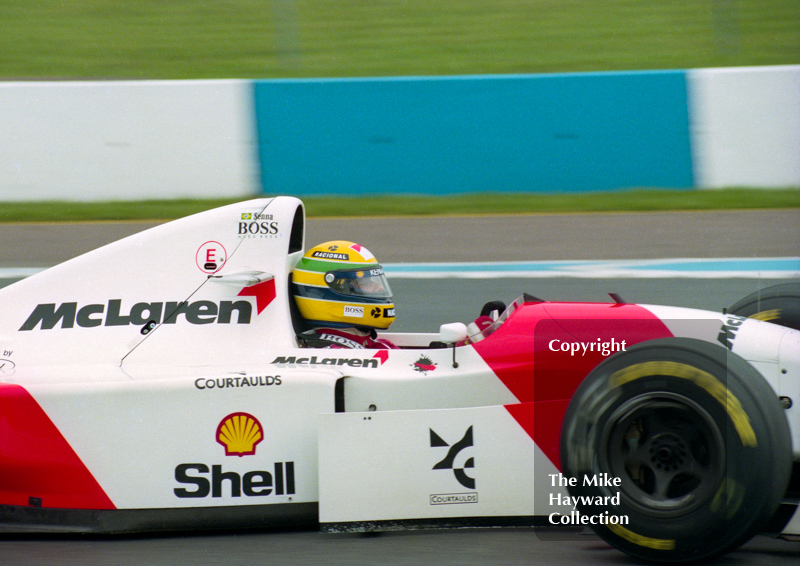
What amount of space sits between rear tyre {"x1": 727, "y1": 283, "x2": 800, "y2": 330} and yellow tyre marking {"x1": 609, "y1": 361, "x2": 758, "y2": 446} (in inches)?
57.4

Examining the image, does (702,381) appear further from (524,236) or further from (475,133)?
(475,133)

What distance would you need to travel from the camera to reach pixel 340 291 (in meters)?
4.28

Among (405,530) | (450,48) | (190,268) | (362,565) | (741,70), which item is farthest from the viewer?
(450,48)

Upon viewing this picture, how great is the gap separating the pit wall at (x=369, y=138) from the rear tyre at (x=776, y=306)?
17.7 ft

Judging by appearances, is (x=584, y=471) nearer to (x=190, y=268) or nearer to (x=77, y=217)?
(x=190, y=268)

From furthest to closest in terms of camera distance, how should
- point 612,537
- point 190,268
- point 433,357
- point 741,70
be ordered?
1. point 741,70
2. point 190,268
3. point 433,357
4. point 612,537

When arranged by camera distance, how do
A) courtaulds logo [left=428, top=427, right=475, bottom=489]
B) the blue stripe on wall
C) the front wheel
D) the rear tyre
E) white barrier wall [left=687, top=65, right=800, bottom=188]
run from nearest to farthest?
1. the front wheel
2. courtaulds logo [left=428, top=427, right=475, bottom=489]
3. the rear tyre
4. white barrier wall [left=687, top=65, right=800, bottom=188]
5. the blue stripe on wall

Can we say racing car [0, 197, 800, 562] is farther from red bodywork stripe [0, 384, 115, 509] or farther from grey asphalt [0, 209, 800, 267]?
grey asphalt [0, 209, 800, 267]

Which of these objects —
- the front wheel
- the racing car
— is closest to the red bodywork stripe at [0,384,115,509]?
the racing car

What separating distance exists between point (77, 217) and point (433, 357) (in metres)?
6.96

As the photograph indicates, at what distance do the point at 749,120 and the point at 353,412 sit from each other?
288 inches

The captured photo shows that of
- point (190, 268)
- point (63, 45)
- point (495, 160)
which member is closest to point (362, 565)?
point (190, 268)

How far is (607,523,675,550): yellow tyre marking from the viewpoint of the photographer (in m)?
3.14

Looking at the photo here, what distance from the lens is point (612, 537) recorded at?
320 cm
